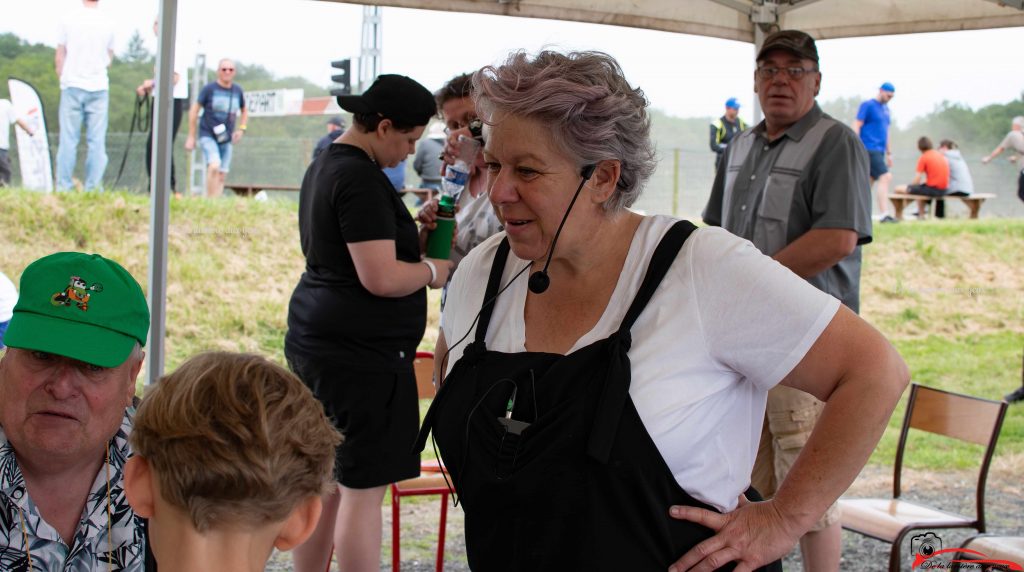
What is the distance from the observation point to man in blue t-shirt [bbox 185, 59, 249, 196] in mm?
9000

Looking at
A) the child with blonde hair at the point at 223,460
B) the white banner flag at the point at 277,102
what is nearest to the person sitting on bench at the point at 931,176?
the white banner flag at the point at 277,102

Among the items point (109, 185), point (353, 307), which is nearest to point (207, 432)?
point (353, 307)

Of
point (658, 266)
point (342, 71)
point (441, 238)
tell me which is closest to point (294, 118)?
point (342, 71)

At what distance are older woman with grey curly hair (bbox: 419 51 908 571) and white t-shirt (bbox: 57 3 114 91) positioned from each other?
19.7 ft

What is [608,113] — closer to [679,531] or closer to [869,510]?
[679,531]

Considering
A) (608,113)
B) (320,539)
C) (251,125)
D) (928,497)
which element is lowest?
(928,497)

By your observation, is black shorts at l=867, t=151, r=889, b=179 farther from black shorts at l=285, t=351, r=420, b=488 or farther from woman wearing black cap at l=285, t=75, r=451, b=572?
black shorts at l=285, t=351, r=420, b=488

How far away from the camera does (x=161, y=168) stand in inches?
147

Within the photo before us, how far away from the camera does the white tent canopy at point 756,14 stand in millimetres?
4230

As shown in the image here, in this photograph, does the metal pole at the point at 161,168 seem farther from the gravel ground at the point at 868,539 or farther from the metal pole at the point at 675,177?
the metal pole at the point at 675,177

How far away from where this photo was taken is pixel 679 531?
5.11 ft

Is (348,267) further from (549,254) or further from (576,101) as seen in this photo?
(576,101)

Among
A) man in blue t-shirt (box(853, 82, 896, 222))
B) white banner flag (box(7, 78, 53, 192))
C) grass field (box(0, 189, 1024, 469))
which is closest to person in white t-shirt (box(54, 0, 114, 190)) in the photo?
white banner flag (box(7, 78, 53, 192))

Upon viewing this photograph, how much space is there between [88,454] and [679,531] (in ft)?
3.13
